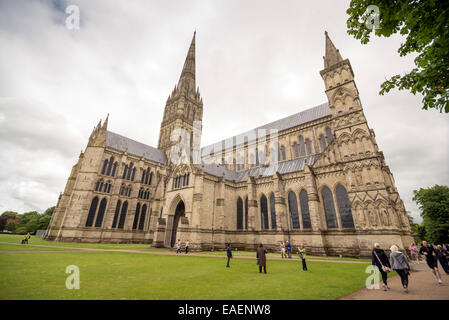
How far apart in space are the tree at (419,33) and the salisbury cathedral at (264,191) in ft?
56.0

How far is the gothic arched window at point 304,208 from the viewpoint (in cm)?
2353

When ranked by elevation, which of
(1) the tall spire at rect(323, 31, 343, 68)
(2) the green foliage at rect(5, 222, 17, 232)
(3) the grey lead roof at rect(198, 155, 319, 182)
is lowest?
(2) the green foliage at rect(5, 222, 17, 232)

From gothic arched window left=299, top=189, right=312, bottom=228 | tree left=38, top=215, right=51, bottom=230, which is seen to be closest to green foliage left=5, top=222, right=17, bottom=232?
tree left=38, top=215, right=51, bottom=230

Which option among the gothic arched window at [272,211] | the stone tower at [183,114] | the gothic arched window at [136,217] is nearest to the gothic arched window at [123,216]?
the gothic arched window at [136,217]

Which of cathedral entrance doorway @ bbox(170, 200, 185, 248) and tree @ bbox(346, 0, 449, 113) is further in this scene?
cathedral entrance doorway @ bbox(170, 200, 185, 248)

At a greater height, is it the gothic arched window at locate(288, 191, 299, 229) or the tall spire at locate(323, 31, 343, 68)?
the tall spire at locate(323, 31, 343, 68)

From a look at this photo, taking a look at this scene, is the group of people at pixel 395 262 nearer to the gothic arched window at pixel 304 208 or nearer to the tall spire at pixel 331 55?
the gothic arched window at pixel 304 208

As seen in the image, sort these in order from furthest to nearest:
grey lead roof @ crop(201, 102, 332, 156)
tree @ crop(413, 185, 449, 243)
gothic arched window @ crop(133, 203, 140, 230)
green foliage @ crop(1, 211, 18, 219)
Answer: green foliage @ crop(1, 211, 18, 219), gothic arched window @ crop(133, 203, 140, 230), tree @ crop(413, 185, 449, 243), grey lead roof @ crop(201, 102, 332, 156)

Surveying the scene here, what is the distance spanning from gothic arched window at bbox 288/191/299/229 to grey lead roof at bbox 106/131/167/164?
34.2 meters

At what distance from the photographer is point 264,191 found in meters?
28.0

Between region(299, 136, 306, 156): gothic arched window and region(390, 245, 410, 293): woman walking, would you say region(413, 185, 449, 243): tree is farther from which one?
region(390, 245, 410, 293): woman walking

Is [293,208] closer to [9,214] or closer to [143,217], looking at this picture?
[143,217]

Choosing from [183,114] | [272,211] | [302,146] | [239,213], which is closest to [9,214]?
[183,114]

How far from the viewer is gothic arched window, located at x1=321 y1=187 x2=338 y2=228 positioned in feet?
72.5
